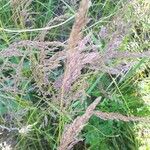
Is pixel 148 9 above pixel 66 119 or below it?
above

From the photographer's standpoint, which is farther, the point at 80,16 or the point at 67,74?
the point at 67,74

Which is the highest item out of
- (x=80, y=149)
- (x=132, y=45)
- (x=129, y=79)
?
(x=132, y=45)

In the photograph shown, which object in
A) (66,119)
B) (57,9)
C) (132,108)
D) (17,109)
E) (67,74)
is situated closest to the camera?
(67,74)

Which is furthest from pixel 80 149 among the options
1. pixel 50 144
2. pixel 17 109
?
pixel 17 109

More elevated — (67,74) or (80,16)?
(80,16)

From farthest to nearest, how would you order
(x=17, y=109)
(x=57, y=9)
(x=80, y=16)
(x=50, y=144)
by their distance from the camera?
(x=57, y=9) < (x=50, y=144) < (x=17, y=109) < (x=80, y=16)

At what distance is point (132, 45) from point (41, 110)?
22.2 inches

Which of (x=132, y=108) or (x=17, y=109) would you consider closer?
(x=17, y=109)

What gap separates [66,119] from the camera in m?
1.20

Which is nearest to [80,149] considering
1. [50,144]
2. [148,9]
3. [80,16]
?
[50,144]

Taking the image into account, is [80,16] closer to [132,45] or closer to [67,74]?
[67,74]

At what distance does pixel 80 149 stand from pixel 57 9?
73 cm

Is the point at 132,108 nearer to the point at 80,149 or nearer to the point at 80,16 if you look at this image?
the point at 80,149

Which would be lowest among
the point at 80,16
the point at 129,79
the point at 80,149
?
the point at 80,149
